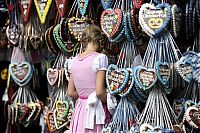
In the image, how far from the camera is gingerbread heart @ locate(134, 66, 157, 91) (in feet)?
9.88

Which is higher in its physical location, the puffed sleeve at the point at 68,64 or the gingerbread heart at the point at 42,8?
the gingerbread heart at the point at 42,8

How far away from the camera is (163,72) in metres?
3.01

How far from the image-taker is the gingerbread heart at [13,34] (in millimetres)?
3998

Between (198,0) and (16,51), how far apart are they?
64.3 inches

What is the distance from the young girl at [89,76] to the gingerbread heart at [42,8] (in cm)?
62

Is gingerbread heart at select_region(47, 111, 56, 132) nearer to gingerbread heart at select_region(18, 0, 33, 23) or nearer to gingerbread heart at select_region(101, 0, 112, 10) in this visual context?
gingerbread heart at select_region(18, 0, 33, 23)

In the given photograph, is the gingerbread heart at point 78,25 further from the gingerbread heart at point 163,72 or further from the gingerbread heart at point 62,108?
the gingerbread heart at point 163,72

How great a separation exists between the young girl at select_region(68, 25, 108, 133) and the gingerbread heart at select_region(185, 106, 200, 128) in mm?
538

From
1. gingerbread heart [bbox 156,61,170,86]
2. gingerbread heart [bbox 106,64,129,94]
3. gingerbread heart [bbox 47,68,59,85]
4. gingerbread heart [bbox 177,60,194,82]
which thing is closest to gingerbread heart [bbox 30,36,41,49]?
gingerbread heart [bbox 47,68,59,85]

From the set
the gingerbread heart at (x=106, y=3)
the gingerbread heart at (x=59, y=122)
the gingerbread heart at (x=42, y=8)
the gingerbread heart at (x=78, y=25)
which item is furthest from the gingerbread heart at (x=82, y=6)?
the gingerbread heart at (x=59, y=122)

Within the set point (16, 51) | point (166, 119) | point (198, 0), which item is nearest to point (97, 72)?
point (166, 119)

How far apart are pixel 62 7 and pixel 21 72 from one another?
670 mm

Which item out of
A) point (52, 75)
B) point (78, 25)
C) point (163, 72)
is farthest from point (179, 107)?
point (52, 75)

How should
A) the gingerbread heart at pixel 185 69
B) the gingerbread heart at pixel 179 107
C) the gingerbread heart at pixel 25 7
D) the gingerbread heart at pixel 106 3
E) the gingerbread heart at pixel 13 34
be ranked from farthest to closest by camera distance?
1. the gingerbread heart at pixel 13 34
2. the gingerbread heart at pixel 25 7
3. the gingerbread heart at pixel 106 3
4. the gingerbread heart at pixel 179 107
5. the gingerbread heart at pixel 185 69
